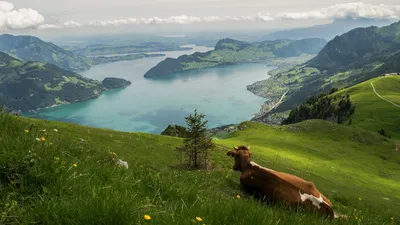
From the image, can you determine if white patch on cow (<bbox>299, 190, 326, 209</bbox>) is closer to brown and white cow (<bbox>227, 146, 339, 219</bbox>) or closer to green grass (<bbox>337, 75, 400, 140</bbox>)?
brown and white cow (<bbox>227, 146, 339, 219</bbox>)

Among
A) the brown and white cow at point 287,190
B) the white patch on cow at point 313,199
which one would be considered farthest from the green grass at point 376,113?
the white patch on cow at point 313,199

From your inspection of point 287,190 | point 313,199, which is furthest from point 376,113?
point 287,190

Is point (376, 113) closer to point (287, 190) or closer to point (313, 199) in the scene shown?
point (313, 199)

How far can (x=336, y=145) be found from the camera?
74938mm

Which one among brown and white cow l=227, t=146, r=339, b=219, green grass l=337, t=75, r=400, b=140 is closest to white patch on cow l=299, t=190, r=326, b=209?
brown and white cow l=227, t=146, r=339, b=219

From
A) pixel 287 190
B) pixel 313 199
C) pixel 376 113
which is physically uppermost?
pixel 287 190

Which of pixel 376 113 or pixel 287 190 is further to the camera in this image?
pixel 376 113

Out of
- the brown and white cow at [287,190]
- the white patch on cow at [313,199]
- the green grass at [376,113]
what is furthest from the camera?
the green grass at [376,113]

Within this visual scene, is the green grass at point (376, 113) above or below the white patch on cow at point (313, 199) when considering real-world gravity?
below

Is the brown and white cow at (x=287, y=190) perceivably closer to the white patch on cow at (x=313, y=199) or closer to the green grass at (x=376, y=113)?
the white patch on cow at (x=313, y=199)

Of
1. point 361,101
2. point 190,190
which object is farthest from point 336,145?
point 361,101

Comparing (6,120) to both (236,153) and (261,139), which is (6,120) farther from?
(261,139)

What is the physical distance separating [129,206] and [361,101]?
16964 centimetres

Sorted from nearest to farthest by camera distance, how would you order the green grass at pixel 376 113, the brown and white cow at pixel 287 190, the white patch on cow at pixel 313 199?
the brown and white cow at pixel 287 190, the white patch on cow at pixel 313 199, the green grass at pixel 376 113
